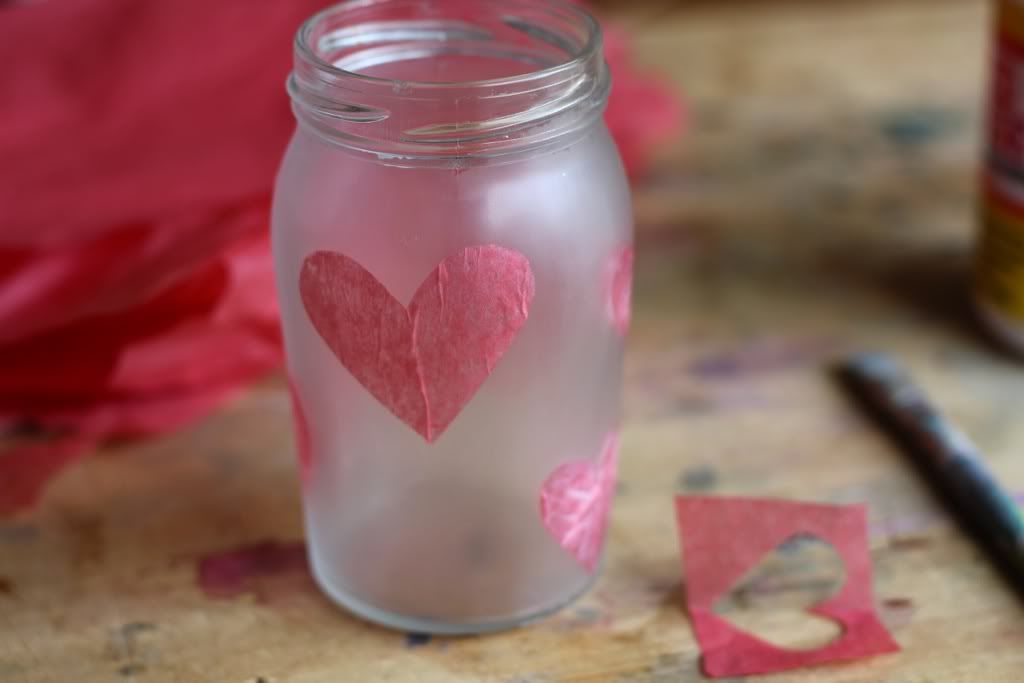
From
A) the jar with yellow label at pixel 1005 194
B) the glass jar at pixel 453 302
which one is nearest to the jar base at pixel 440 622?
the glass jar at pixel 453 302

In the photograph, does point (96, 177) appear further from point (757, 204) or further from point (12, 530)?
point (757, 204)

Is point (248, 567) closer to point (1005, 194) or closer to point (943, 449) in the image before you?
point (943, 449)

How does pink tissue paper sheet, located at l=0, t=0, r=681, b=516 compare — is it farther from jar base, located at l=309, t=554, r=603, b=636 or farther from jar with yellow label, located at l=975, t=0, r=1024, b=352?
jar with yellow label, located at l=975, t=0, r=1024, b=352

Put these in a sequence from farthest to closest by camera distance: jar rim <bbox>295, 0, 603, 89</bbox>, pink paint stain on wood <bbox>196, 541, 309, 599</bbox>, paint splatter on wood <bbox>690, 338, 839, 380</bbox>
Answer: paint splatter on wood <bbox>690, 338, 839, 380</bbox>
pink paint stain on wood <bbox>196, 541, 309, 599</bbox>
jar rim <bbox>295, 0, 603, 89</bbox>

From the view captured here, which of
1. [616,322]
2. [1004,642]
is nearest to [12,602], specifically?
[616,322]

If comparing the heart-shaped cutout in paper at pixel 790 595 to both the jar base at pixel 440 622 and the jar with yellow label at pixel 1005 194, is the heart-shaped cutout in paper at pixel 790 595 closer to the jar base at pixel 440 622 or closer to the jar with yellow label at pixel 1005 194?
the jar base at pixel 440 622

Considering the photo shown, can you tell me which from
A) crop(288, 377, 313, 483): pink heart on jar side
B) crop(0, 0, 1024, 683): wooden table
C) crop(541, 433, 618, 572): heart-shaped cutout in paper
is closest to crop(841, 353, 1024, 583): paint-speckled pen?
crop(0, 0, 1024, 683): wooden table

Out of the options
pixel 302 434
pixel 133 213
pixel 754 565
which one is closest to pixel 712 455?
pixel 754 565
